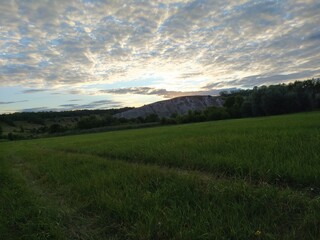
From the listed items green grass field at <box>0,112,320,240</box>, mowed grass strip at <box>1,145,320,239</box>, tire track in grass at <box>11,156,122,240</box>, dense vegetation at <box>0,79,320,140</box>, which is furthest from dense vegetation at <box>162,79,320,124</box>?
tire track in grass at <box>11,156,122,240</box>

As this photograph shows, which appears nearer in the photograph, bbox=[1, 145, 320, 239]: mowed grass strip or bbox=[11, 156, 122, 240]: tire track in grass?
bbox=[1, 145, 320, 239]: mowed grass strip

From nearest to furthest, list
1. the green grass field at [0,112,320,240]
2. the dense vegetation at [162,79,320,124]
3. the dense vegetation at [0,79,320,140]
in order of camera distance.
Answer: the green grass field at [0,112,320,240], the dense vegetation at [162,79,320,124], the dense vegetation at [0,79,320,140]

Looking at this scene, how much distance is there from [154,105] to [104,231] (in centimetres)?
19557

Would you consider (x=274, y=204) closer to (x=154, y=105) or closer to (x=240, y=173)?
(x=240, y=173)

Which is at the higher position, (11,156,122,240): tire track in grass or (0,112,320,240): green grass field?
(0,112,320,240): green grass field

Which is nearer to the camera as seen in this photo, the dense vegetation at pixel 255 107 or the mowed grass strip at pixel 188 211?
the mowed grass strip at pixel 188 211

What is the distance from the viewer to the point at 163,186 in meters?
6.39

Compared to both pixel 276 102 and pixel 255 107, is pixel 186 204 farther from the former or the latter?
pixel 255 107

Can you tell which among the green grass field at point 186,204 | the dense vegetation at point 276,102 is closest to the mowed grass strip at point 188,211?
the green grass field at point 186,204

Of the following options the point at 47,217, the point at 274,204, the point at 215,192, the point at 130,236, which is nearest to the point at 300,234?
the point at 274,204

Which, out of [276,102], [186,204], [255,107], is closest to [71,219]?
[186,204]

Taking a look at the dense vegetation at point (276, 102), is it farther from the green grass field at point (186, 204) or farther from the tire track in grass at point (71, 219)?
the tire track in grass at point (71, 219)

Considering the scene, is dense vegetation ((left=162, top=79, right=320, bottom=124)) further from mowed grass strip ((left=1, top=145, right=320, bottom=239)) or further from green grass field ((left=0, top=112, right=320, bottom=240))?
mowed grass strip ((left=1, top=145, right=320, bottom=239))

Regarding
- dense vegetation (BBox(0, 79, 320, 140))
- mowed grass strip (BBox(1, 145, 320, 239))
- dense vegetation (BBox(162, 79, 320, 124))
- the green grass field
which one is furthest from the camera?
dense vegetation (BBox(0, 79, 320, 140))
